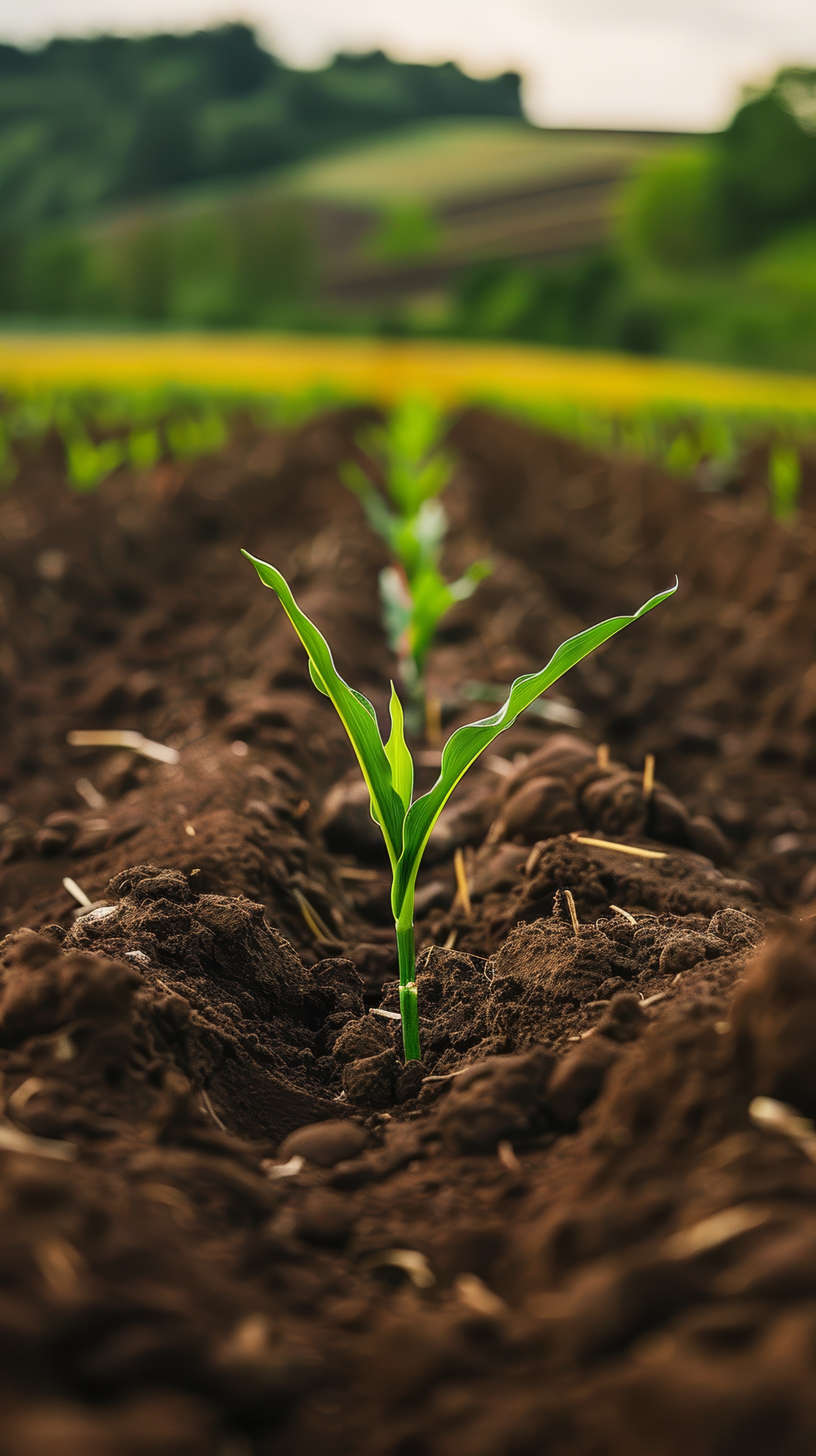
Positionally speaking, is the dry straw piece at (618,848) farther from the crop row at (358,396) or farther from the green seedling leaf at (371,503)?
the crop row at (358,396)

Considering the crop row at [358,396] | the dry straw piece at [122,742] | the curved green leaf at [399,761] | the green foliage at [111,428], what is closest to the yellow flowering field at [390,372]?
the crop row at [358,396]

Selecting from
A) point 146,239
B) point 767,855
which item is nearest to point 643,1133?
point 767,855

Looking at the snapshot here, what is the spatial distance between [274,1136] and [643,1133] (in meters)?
0.56

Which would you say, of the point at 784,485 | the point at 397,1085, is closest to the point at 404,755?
the point at 397,1085

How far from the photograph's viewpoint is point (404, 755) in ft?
5.42

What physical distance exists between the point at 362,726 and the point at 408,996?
40 centimetres

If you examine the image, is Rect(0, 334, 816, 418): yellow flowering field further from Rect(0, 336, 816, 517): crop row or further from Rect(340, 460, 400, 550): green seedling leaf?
Rect(340, 460, 400, 550): green seedling leaf

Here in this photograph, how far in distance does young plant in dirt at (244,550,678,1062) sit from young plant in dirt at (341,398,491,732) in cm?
129

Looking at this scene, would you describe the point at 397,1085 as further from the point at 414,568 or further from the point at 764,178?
the point at 764,178

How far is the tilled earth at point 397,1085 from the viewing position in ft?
2.82

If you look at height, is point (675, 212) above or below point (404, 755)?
below

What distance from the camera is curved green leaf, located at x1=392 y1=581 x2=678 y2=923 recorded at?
5.08 feet

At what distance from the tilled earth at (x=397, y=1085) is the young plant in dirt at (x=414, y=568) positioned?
16 centimetres

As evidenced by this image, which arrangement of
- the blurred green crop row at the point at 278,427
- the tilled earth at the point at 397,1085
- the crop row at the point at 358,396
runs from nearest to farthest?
the tilled earth at the point at 397,1085 < the blurred green crop row at the point at 278,427 < the crop row at the point at 358,396
